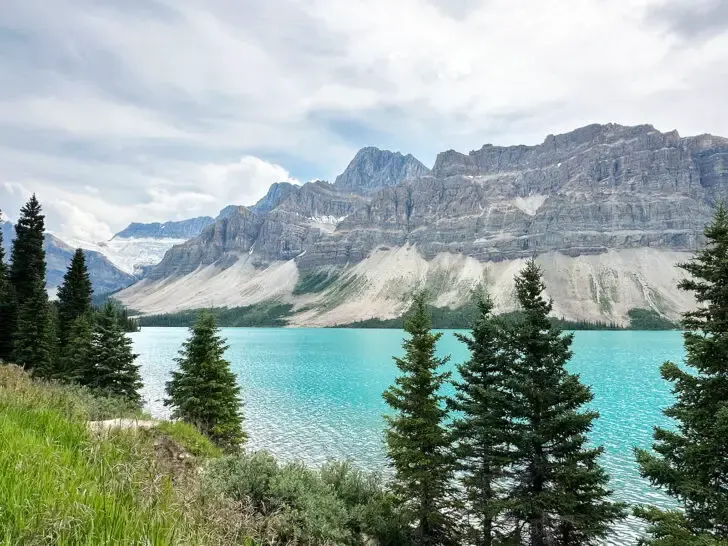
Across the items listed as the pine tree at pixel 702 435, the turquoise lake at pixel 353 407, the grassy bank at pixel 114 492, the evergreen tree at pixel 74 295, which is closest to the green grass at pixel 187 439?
the grassy bank at pixel 114 492

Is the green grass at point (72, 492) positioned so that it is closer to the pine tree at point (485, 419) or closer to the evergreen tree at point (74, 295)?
the pine tree at point (485, 419)

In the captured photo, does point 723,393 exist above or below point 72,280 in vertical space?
below

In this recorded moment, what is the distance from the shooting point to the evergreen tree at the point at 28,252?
55719mm

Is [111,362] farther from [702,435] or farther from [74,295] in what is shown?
[702,435]

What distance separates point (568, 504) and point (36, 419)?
705 inches

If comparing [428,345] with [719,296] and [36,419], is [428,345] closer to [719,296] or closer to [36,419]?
[719,296]

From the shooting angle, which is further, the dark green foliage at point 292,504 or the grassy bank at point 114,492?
the dark green foliage at point 292,504

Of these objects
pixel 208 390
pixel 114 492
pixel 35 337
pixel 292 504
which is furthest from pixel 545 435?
pixel 35 337

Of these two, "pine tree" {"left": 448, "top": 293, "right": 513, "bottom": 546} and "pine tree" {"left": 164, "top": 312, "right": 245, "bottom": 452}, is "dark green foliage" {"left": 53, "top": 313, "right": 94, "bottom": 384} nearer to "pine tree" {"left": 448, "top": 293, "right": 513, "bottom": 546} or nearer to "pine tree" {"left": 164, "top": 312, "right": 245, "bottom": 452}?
"pine tree" {"left": 164, "top": 312, "right": 245, "bottom": 452}

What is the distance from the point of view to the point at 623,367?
325ft

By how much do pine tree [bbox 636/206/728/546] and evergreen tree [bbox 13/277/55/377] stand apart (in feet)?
167

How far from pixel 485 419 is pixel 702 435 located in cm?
787

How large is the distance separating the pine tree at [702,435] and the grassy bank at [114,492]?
34.3 ft

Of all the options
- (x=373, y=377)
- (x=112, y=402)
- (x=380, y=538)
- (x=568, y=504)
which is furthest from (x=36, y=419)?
(x=373, y=377)
